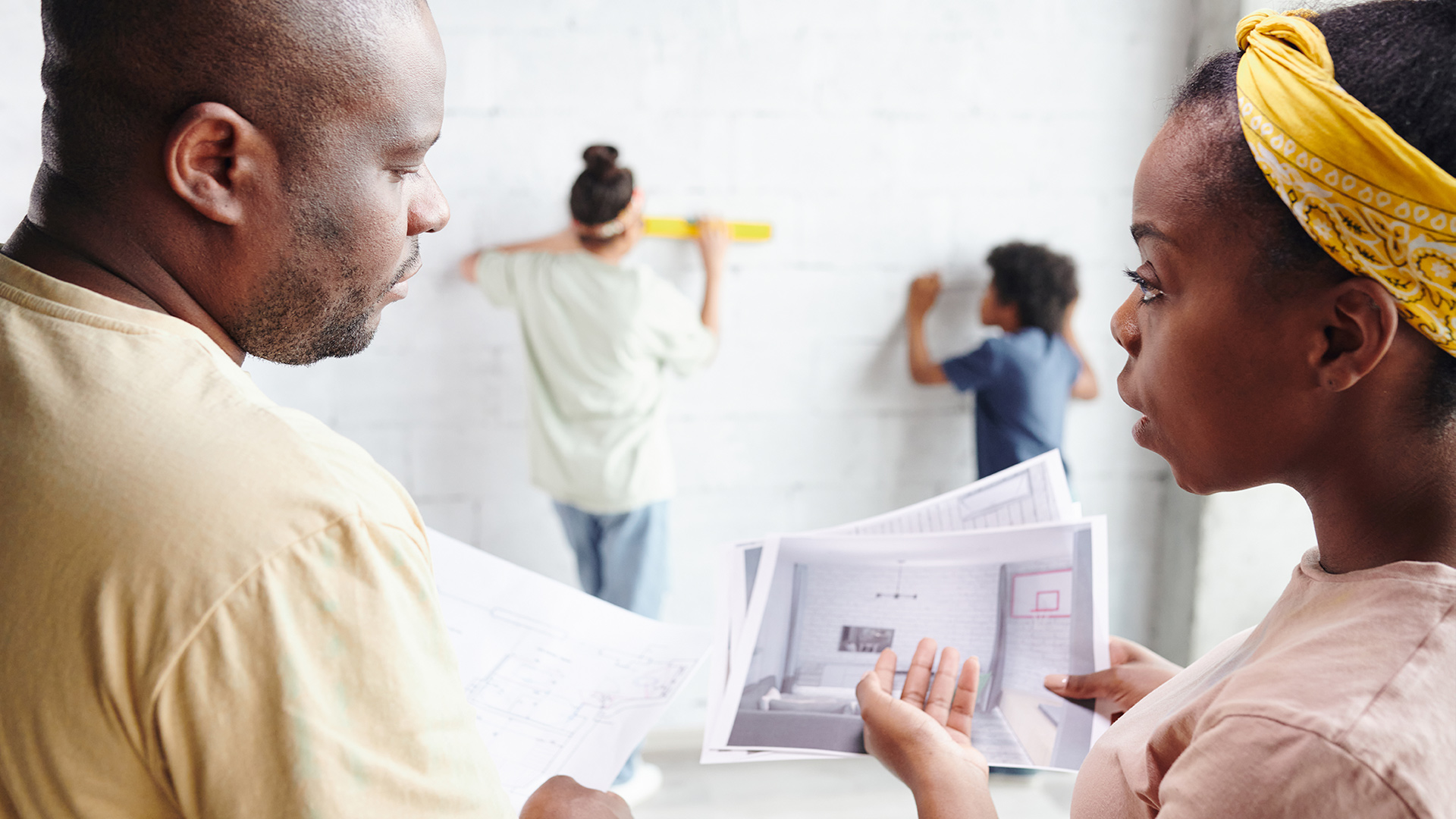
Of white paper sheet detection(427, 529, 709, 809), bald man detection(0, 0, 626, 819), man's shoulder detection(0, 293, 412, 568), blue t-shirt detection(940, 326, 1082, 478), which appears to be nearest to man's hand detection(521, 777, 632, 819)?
white paper sheet detection(427, 529, 709, 809)

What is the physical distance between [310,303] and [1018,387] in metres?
2.13

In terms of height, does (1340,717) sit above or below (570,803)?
above

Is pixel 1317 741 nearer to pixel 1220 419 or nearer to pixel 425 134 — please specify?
pixel 1220 419

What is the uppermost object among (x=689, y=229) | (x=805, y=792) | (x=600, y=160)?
(x=600, y=160)

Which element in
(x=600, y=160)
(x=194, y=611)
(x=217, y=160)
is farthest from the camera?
(x=600, y=160)

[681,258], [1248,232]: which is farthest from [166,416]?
[681,258]

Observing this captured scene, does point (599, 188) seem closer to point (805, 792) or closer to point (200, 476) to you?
point (805, 792)

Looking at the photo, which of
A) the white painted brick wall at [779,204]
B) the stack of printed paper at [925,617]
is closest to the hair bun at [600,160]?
the white painted brick wall at [779,204]

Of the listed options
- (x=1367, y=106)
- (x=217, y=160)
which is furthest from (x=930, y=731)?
(x=217, y=160)

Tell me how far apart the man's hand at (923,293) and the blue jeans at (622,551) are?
0.89 m

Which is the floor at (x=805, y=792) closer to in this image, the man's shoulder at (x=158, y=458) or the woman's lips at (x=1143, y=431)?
the woman's lips at (x=1143, y=431)

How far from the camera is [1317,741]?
436 mm

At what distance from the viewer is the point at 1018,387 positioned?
96.3 inches

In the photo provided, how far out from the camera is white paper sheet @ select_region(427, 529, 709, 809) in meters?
0.85
